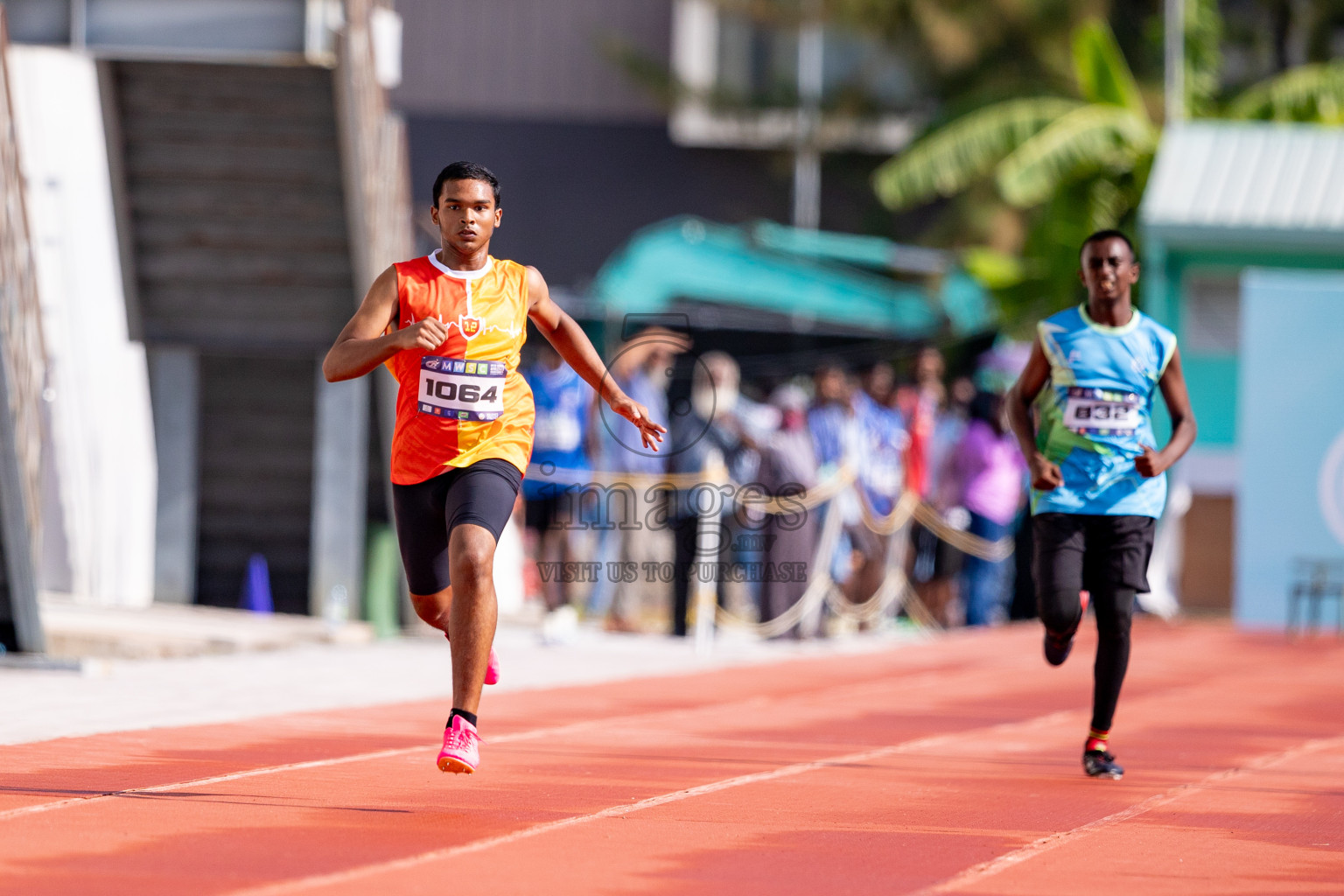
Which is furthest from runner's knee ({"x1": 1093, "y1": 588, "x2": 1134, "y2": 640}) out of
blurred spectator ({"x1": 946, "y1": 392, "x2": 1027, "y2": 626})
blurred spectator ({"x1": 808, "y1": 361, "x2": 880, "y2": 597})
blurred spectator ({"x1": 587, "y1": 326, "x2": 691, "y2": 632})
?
blurred spectator ({"x1": 946, "y1": 392, "x2": 1027, "y2": 626})

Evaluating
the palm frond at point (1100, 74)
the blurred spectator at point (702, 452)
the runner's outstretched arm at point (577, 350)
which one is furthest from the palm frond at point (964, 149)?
the runner's outstretched arm at point (577, 350)

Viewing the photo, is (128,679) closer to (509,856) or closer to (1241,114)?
(509,856)

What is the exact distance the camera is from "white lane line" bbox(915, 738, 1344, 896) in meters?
5.44

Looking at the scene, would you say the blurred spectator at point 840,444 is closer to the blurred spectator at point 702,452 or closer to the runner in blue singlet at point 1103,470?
the blurred spectator at point 702,452

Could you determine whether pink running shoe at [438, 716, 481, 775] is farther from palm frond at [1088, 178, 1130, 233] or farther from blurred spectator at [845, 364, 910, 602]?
palm frond at [1088, 178, 1130, 233]

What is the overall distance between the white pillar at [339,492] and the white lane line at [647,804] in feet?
19.3

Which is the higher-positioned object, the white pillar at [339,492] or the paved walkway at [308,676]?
the white pillar at [339,492]

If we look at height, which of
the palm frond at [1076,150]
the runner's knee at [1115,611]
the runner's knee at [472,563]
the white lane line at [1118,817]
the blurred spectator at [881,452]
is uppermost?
the palm frond at [1076,150]

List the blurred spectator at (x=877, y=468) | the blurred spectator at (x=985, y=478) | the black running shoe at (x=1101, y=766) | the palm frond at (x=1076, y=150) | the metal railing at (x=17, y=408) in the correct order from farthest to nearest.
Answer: the palm frond at (x=1076, y=150)
the blurred spectator at (x=985, y=478)
the blurred spectator at (x=877, y=468)
the metal railing at (x=17, y=408)
the black running shoe at (x=1101, y=766)

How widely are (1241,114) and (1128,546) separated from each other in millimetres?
19180

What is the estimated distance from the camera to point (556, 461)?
16.7 metres

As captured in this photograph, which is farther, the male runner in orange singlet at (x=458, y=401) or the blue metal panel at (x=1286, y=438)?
the blue metal panel at (x=1286, y=438)

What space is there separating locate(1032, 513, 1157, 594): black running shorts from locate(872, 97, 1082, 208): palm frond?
18527 millimetres

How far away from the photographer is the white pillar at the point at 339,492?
1455 centimetres
